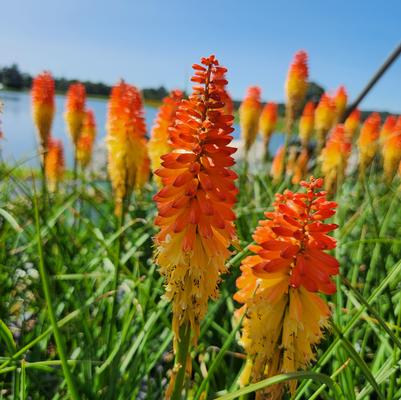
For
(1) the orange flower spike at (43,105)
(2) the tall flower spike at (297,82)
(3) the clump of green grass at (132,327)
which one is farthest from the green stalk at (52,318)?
(2) the tall flower spike at (297,82)

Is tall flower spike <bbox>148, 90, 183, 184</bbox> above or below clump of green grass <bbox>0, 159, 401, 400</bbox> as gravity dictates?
above

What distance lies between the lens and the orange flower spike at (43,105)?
506 cm

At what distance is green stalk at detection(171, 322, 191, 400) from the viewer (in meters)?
1.70

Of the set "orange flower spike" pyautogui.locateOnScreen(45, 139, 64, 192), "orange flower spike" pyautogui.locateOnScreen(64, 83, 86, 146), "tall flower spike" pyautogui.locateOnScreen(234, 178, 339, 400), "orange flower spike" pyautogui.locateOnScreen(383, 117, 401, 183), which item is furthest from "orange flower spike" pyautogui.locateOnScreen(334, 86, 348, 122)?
"tall flower spike" pyautogui.locateOnScreen(234, 178, 339, 400)

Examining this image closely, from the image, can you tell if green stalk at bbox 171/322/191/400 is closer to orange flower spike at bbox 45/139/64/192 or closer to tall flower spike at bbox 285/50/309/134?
tall flower spike at bbox 285/50/309/134

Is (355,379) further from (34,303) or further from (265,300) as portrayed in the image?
(34,303)

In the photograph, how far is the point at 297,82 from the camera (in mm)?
6285

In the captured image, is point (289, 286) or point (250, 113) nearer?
point (289, 286)

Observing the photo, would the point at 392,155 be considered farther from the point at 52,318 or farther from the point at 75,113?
the point at 52,318

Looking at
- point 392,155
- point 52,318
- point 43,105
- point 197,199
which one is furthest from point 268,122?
point 52,318

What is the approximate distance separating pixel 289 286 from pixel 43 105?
3.98 metres

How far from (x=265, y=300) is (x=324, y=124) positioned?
16.1 ft

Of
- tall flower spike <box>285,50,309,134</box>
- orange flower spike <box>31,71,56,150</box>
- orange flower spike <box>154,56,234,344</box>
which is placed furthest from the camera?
tall flower spike <box>285,50,309,134</box>

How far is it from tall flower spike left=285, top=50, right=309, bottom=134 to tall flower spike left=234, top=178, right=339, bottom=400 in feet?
14.8
